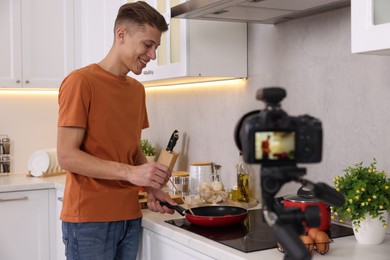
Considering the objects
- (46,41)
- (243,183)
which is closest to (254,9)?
(243,183)

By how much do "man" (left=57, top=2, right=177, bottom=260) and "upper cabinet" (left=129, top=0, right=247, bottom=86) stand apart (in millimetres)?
290

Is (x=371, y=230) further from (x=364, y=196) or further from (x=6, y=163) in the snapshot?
(x=6, y=163)

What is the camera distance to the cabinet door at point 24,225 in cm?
299

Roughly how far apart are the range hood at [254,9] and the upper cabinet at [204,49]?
0.19m

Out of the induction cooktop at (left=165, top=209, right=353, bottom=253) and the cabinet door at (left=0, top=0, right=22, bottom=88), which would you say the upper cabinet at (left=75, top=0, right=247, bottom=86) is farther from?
the cabinet door at (left=0, top=0, right=22, bottom=88)

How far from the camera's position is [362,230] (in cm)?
157

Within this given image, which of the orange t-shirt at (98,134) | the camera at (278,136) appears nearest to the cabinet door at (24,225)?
the orange t-shirt at (98,134)

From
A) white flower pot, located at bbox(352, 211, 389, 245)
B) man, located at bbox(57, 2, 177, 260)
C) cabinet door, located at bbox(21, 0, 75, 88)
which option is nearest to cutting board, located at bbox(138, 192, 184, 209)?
man, located at bbox(57, 2, 177, 260)

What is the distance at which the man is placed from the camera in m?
1.80

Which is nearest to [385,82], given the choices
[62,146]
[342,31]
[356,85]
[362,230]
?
[356,85]

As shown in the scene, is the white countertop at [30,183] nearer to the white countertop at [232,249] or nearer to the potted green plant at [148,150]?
the potted green plant at [148,150]

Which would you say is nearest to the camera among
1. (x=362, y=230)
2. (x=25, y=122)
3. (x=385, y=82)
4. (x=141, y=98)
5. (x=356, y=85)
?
(x=362, y=230)

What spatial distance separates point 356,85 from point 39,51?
2.29 metres

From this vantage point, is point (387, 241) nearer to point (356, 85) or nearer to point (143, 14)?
point (356, 85)
